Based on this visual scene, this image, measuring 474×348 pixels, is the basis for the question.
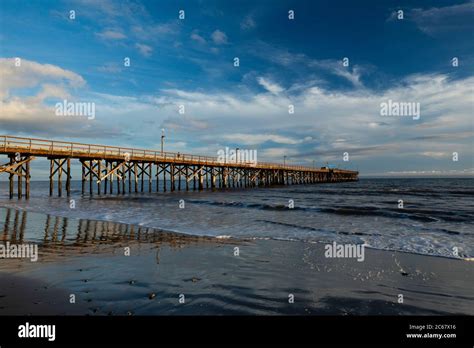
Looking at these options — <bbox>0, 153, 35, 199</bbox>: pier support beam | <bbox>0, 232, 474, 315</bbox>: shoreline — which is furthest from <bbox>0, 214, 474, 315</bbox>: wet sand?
<bbox>0, 153, 35, 199</bbox>: pier support beam

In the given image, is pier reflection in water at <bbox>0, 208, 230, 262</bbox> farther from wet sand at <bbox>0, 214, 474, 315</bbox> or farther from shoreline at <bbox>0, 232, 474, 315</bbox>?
shoreline at <bbox>0, 232, 474, 315</bbox>

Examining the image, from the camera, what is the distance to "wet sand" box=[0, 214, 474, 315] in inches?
172

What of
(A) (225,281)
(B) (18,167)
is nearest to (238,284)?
(A) (225,281)

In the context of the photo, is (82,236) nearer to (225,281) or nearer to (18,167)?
(225,281)

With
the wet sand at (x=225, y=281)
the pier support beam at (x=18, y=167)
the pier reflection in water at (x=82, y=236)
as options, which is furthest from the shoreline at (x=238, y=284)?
the pier support beam at (x=18, y=167)

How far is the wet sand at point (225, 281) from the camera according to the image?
4367mm

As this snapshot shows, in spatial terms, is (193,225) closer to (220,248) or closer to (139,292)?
(220,248)

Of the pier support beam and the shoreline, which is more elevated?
the pier support beam

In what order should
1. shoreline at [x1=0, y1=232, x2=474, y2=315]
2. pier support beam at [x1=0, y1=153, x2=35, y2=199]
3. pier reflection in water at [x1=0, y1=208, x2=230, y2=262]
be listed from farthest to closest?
pier support beam at [x1=0, y1=153, x2=35, y2=199] < pier reflection in water at [x1=0, y1=208, x2=230, y2=262] < shoreline at [x1=0, y1=232, x2=474, y2=315]

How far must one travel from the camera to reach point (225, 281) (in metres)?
5.57

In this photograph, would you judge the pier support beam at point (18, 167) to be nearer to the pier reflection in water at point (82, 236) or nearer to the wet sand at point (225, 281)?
the pier reflection in water at point (82, 236)
